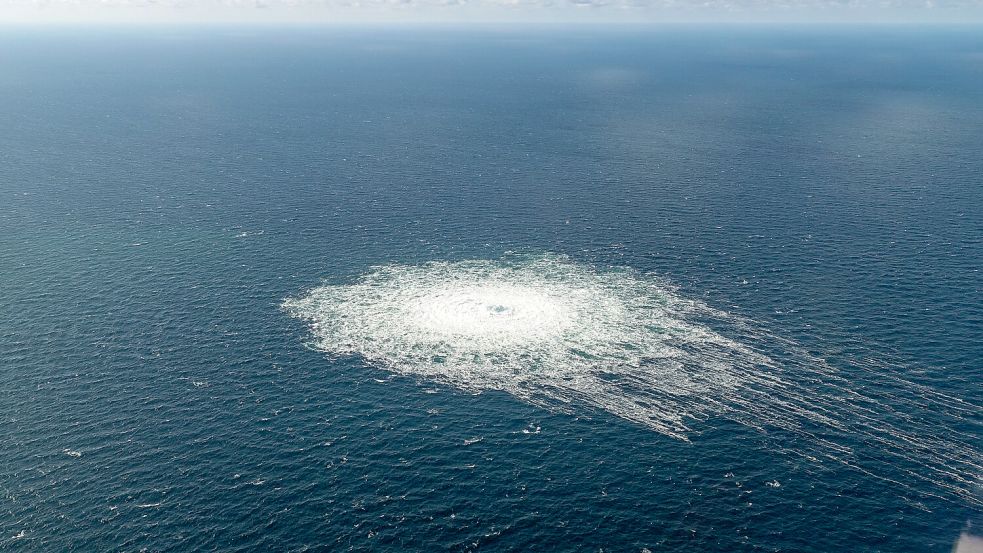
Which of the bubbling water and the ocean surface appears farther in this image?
the bubbling water

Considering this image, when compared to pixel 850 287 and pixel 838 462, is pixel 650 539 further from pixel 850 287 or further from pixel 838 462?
pixel 850 287

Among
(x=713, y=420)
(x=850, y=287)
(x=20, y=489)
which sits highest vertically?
(x=850, y=287)

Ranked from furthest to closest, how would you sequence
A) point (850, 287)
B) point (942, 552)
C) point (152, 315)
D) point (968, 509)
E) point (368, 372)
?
point (850, 287) → point (152, 315) → point (368, 372) → point (968, 509) → point (942, 552)

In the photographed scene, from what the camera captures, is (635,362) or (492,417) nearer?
(492,417)

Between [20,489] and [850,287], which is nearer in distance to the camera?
[20,489]

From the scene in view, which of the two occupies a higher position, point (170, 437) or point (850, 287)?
point (850, 287)

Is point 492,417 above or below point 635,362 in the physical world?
below


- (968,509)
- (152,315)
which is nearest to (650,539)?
(968,509)

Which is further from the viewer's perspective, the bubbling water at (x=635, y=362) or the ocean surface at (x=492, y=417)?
the bubbling water at (x=635, y=362)
